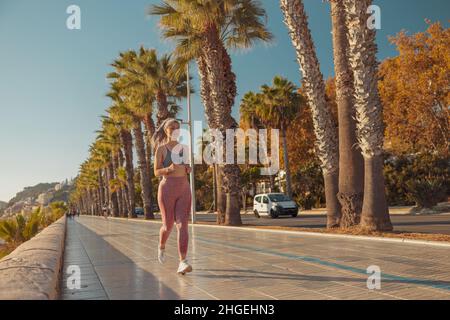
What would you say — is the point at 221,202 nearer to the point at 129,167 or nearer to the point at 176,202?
the point at 176,202

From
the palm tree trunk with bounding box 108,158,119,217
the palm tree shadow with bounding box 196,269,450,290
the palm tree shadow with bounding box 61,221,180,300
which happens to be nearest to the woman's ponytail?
the palm tree shadow with bounding box 61,221,180,300

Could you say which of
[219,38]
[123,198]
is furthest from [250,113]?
[219,38]

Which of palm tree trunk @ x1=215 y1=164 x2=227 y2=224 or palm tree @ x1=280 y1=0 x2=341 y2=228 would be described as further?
palm tree trunk @ x1=215 y1=164 x2=227 y2=224

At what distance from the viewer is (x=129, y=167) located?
47531mm

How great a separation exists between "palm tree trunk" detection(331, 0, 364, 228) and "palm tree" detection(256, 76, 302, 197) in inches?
1062

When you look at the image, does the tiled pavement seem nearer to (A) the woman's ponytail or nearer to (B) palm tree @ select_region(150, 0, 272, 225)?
(A) the woman's ponytail

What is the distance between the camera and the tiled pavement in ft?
15.9

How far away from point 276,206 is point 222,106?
450 inches

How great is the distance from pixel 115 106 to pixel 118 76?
10.9ft

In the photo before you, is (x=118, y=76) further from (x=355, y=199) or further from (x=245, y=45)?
(x=355, y=199)

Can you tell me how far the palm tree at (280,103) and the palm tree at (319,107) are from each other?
25703 millimetres

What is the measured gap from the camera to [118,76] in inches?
1587
